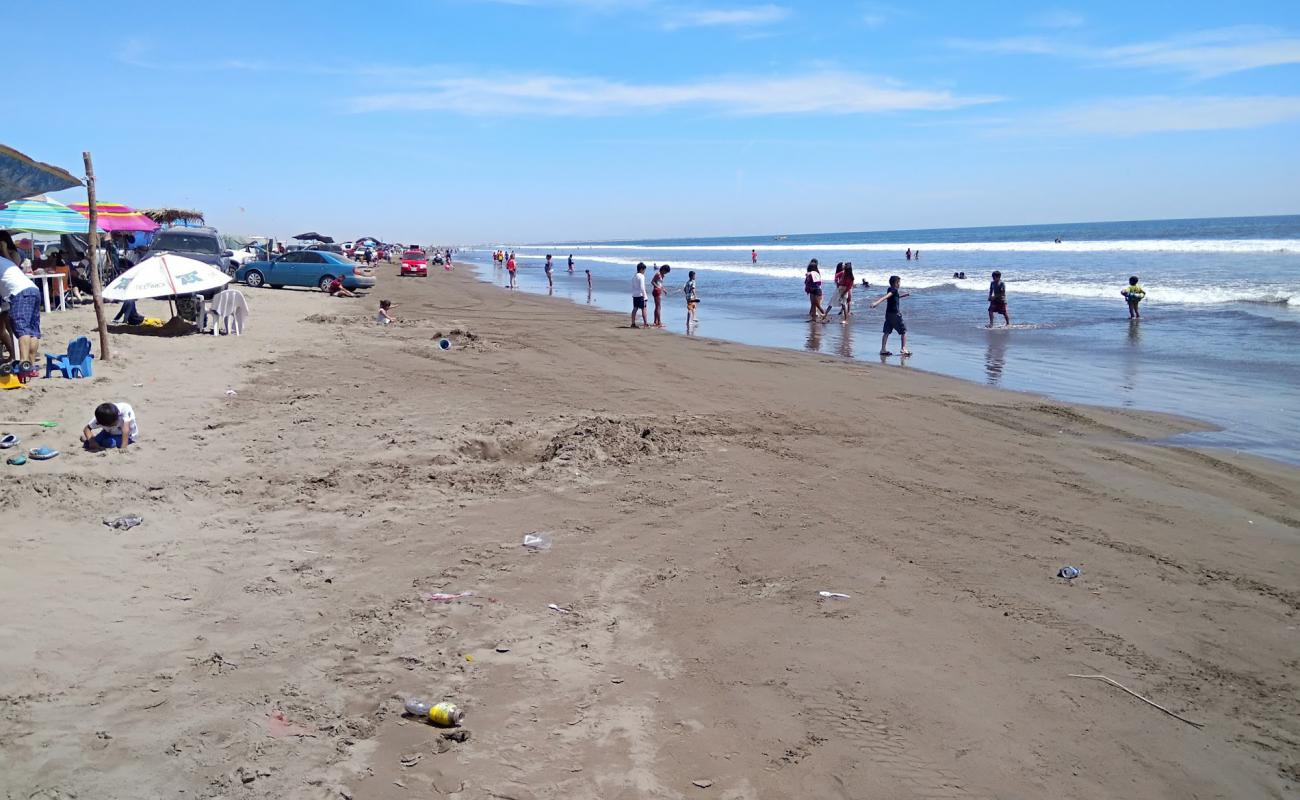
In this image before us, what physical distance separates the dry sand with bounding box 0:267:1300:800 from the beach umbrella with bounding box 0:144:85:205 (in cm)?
220

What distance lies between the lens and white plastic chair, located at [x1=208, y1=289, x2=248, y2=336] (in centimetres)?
1638

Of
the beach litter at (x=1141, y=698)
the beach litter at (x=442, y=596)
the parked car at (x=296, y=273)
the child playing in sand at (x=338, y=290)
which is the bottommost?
the beach litter at (x=1141, y=698)

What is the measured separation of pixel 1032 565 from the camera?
5.98 meters

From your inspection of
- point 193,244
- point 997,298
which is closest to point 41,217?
point 193,244

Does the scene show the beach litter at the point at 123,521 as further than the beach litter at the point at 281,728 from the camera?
Yes

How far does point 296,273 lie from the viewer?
31.2m

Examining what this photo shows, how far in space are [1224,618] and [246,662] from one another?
5.66 meters

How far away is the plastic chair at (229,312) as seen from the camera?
1636cm

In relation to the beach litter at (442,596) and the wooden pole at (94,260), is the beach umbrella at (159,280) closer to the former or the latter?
the wooden pole at (94,260)

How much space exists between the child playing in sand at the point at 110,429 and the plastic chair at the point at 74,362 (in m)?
3.39

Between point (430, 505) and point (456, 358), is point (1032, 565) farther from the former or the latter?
point (456, 358)

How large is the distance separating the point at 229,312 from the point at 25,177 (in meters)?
8.29

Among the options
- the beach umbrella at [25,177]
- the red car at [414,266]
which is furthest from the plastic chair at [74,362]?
the red car at [414,266]

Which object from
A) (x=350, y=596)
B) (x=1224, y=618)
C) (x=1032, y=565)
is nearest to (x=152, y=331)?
(x=350, y=596)
